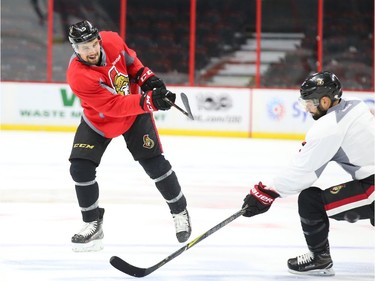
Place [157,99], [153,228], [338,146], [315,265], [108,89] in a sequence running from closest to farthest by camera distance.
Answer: [338,146] → [315,265] → [157,99] → [108,89] → [153,228]

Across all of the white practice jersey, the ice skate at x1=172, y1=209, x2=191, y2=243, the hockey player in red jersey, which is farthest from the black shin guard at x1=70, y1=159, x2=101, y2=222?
the white practice jersey

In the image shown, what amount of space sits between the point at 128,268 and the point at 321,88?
922 mm

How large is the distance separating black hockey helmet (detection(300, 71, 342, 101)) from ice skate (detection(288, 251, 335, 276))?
58cm

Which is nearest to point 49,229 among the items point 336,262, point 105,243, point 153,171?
point 105,243

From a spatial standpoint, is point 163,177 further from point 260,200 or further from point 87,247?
point 260,200

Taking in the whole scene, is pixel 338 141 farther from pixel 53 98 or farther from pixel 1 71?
pixel 1 71

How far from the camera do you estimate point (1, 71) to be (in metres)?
9.27

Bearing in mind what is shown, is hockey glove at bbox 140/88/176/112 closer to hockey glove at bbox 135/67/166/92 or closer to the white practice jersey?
hockey glove at bbox 135/67/166/92

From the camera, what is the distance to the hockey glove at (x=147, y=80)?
3.37 m

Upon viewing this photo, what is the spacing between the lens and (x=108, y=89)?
125 inches

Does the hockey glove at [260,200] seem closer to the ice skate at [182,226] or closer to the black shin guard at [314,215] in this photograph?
the black shin guard at [314,215]

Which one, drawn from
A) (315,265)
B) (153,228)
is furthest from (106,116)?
(315,265)

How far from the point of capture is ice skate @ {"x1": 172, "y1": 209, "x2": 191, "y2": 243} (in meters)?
3.33

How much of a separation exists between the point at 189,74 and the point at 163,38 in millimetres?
728
